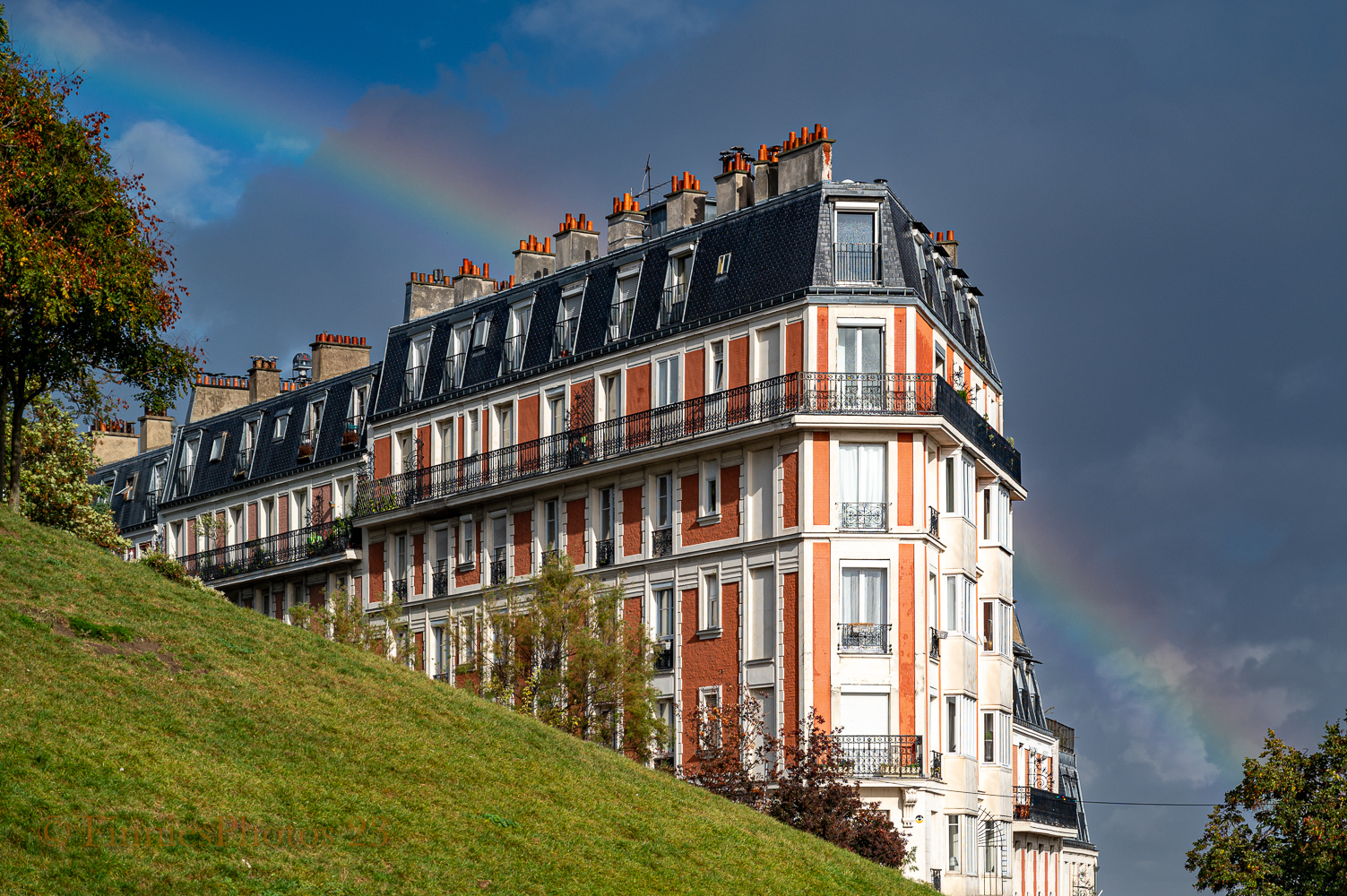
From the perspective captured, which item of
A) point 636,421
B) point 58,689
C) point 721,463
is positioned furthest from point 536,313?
point 58,689

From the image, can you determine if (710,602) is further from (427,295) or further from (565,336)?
(427,295)

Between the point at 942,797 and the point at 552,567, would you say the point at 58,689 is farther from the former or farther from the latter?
the point at 942,797

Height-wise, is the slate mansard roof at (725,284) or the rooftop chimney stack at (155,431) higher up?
the rooftop chimney stack at (155,431)

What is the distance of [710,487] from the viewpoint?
52.2 meters

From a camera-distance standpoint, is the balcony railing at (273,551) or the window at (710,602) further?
the balcony railing at (273,551)

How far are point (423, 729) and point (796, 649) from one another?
1946 cm

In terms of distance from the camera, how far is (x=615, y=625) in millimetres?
49438

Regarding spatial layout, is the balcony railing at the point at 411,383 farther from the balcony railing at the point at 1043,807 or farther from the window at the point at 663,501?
the balcony railing at the point at 1043,807

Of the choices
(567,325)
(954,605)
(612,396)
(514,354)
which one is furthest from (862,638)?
(514,354)

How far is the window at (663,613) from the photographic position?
52.6 metres

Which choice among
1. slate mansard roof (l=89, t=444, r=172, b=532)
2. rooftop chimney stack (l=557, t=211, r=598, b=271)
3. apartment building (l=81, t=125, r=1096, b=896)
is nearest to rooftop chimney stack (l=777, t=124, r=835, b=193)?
apartment building (l=81, t=125, r=1096, b=896)

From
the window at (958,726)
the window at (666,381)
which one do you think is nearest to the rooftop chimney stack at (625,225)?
the window at (666,381)

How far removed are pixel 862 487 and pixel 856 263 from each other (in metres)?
6.44

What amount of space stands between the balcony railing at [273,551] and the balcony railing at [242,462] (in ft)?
9.73
